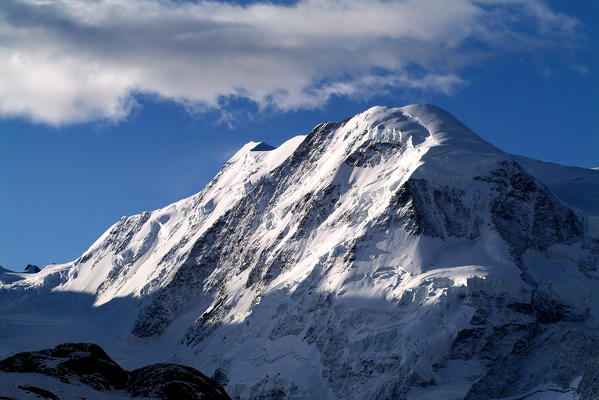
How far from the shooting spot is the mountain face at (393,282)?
383 ft

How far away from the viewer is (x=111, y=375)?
48719mm

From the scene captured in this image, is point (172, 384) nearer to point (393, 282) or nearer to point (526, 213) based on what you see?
point (393, 282)

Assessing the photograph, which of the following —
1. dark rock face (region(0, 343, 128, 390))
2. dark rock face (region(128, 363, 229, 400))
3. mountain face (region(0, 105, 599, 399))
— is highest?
mountain face (region(0, 105, 599, 399))

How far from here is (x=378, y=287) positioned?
131750mm

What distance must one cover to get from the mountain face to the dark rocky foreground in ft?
153

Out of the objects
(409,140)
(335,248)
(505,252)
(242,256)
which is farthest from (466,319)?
(242,256)

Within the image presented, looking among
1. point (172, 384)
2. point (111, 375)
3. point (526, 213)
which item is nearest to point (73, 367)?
point (111, 375)

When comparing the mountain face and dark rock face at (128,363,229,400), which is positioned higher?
the mountain face

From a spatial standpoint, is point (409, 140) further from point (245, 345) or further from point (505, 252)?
point (245, 345)

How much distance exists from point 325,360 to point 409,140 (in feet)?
191

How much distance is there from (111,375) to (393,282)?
86.7 m

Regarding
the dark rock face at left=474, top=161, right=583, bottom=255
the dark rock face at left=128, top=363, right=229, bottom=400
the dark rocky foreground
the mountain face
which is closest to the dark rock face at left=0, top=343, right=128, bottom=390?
the dark rocky foreground

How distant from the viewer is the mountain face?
117 m

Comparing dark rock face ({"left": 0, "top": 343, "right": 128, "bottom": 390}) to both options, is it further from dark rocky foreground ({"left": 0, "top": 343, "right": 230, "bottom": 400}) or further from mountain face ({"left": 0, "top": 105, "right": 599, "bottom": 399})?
mountain face ({"left": 0, "top": 105, "right": 599, "bottom": 399})
